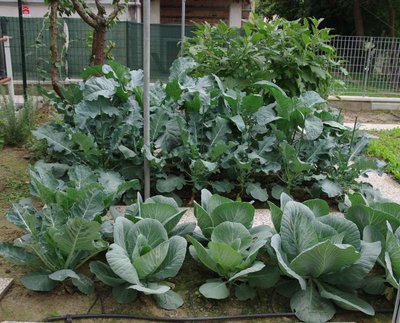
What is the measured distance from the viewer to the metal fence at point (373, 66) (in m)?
10.9

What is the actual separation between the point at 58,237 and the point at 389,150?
4698 millimetres

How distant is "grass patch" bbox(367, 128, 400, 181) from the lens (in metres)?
5.01

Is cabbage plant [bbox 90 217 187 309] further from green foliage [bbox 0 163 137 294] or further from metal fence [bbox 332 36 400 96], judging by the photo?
metal fence [bbox 332 36 400 96]

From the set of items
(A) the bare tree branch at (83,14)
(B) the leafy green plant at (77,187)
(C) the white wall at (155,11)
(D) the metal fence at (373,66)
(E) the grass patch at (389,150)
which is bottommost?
(E) the grass patch at (389,150)

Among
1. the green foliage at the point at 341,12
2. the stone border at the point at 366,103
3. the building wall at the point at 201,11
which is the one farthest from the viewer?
the green foliage at the point at 341,12

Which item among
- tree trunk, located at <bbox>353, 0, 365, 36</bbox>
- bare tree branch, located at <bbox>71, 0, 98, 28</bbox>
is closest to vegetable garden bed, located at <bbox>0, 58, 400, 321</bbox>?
bare tree branch, located at <bbox>71, 0, 98, 28</bbox>

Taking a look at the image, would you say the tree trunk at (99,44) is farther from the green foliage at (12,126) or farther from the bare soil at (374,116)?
the bare soil at (374,116)

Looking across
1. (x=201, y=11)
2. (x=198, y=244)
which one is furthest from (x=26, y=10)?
(x=198, y=244)

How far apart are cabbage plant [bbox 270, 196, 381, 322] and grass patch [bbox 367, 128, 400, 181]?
8.16 feet

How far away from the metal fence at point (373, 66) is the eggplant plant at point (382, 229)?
8547 millimetres

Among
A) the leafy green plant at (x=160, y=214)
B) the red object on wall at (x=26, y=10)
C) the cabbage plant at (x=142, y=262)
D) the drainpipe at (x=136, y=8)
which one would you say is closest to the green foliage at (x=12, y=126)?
the leafy green plant at (x=160, y=214)

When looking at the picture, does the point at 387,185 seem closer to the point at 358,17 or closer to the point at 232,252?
the point at 232,252

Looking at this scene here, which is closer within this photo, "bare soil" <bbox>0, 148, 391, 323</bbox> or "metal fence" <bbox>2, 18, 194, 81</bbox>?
"bare soil" <bbox>0, 148, 391, 323</bbox>

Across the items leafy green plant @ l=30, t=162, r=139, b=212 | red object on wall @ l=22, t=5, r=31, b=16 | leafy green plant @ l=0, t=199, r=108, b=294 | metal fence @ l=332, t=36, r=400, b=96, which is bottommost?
leafy green plant @ l=0, t=199, r=108, b=294
